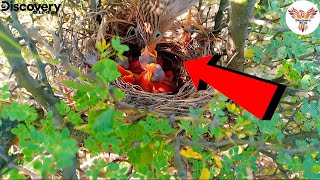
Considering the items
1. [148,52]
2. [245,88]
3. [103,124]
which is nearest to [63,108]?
[103,124]

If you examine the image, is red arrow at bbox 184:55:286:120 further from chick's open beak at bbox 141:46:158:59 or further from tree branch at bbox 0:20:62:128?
tree branch at bbox 0:20:62:128

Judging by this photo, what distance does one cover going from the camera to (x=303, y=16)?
1322mm

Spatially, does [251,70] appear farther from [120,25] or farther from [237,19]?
[120,25]

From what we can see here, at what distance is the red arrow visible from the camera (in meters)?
1.07

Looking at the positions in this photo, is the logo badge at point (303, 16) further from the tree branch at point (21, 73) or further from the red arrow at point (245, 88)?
the tree branch at point (21, 73)

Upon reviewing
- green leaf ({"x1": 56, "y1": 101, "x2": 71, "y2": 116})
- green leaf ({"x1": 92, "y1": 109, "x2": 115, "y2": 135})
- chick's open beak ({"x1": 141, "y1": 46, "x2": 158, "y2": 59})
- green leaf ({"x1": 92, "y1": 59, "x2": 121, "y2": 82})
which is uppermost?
green leaf ({"x1": 92, "y1": 59, "x2": 121, "y2": 82})

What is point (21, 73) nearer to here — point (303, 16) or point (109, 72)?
point (109, 72)

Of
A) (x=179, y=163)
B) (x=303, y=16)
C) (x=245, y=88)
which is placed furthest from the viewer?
(x=303, y=16)

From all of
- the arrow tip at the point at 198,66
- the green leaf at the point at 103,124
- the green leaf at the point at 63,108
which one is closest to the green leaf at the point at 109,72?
the green leaf at the point at 103,124

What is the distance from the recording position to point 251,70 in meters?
1.46

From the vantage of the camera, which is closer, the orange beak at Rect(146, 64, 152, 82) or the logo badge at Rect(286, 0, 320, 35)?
the logo badge at Rect(286, 0, 320, 35)

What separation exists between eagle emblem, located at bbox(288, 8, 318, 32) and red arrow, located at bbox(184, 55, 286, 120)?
217 millimetres

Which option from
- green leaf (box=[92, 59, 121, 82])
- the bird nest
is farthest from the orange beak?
green leaf (box=[92, 59, 121, 82])

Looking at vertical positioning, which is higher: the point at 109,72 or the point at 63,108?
the point at 109,72
